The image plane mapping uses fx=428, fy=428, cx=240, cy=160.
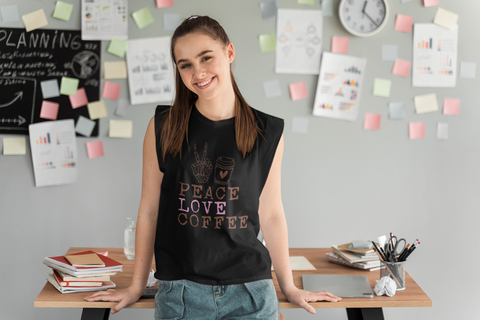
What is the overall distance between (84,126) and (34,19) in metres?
0.66

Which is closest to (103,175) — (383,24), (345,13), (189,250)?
(189,250)

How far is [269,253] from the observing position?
1.38 meters

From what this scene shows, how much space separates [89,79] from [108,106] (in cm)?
19

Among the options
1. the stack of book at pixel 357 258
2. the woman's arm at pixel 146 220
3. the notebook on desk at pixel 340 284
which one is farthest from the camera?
the stack of book at pixel 357 258

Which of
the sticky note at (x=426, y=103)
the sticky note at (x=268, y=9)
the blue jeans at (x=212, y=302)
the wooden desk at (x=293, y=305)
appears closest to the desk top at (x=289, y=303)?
the wooden desk at (x=293, y=305)

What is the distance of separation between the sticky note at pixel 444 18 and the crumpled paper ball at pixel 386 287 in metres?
1.75

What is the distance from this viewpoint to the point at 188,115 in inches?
52.5

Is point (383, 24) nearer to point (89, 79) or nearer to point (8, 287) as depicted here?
point (89, 79)

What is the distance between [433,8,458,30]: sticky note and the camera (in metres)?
2.51

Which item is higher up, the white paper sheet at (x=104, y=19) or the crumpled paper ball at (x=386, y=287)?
the white paper sheet at (x=104, y=19)

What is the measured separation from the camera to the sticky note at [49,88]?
2.45 metres

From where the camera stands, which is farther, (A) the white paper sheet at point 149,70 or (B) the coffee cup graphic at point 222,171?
(A) the white paper sheet at point 149,70

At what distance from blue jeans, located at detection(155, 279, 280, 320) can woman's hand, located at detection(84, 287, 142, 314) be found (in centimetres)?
13

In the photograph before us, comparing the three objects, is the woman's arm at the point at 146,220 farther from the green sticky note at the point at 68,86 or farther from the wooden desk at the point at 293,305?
the green sticky note at the point at 68,86
